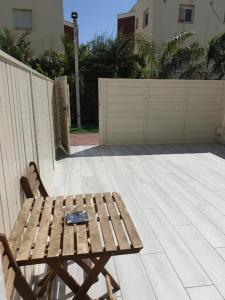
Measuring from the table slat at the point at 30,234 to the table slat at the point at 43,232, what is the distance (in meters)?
0.03

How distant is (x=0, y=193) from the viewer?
4.52ft

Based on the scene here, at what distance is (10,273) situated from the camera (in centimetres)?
132

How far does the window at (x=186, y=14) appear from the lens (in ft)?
42.4

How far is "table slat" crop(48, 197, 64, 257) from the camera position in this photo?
1443 mm

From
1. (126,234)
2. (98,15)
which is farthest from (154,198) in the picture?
(98,15)

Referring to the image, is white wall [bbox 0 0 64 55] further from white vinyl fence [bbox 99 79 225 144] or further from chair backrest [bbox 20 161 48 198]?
chair backrest [bbox 20 161 48 198]

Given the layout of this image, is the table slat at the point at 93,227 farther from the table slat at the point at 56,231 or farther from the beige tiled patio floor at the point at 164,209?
the beige tiled patio floor at the point at 164,209

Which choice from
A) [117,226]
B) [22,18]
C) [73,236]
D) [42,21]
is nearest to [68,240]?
[73,236]

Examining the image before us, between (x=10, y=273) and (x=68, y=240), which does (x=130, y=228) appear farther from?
(x=10, y=273)

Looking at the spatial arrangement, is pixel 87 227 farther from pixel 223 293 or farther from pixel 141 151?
pixel 141 151

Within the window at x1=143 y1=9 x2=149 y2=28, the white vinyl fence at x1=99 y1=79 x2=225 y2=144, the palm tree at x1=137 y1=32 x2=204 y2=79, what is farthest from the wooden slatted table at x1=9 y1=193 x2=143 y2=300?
the window at x1=143 y1=9 x2=149 y2=28

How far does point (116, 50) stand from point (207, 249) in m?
9.98

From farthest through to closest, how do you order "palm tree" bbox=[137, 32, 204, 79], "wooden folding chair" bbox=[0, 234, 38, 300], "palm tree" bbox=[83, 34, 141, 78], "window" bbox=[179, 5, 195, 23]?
"window" bbox=[179, 5, 195, 23], "palm tree" bbox=[83, 34, 141, 78], "palm tree" bbox=[137, 32, 204, 79], "wooden folding chair" bbox=[0, 234, 38, 300]

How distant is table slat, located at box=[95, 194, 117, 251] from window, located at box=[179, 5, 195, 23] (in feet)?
44.0
